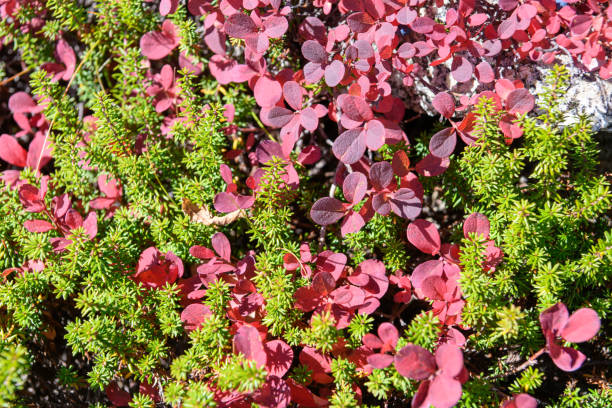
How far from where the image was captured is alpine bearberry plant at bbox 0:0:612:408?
5.34ft

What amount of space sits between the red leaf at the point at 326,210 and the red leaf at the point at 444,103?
534 mm

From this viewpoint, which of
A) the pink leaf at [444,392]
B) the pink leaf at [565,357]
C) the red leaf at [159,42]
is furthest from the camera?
the red leaf at [159,42]

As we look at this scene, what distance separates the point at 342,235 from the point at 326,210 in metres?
0.16

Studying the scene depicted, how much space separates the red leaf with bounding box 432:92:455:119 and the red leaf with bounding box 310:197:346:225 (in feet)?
1.75

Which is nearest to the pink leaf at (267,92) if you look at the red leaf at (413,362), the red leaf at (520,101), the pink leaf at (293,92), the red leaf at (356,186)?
the pink leaf at (293,92)

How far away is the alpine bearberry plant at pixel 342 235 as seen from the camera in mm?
1628

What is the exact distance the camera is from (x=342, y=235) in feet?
6.18

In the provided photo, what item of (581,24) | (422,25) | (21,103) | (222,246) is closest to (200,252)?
(222,246)

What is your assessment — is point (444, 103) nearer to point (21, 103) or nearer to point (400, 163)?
point (400, 163)

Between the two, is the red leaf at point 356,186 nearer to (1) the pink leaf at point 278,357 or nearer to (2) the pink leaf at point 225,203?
(2) the pink leaf at point 225,203

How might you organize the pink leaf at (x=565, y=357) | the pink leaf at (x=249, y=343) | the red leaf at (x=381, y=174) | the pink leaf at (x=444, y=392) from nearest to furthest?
the pink leaf at (x=444, y=392), the pink leaf at (x=565, y=357), the pink leaf at (x=249, y=343), the red leaf at (x=381, y=174)

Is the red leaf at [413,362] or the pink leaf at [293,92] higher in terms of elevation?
the pink leaf at [293,92]

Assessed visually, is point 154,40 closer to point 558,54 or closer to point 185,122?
point 185,122

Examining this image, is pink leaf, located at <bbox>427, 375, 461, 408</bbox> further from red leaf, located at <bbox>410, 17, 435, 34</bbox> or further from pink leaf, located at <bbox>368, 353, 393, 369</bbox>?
red leaf, located at <bbox>410, 17, 435, 34</bbox>
